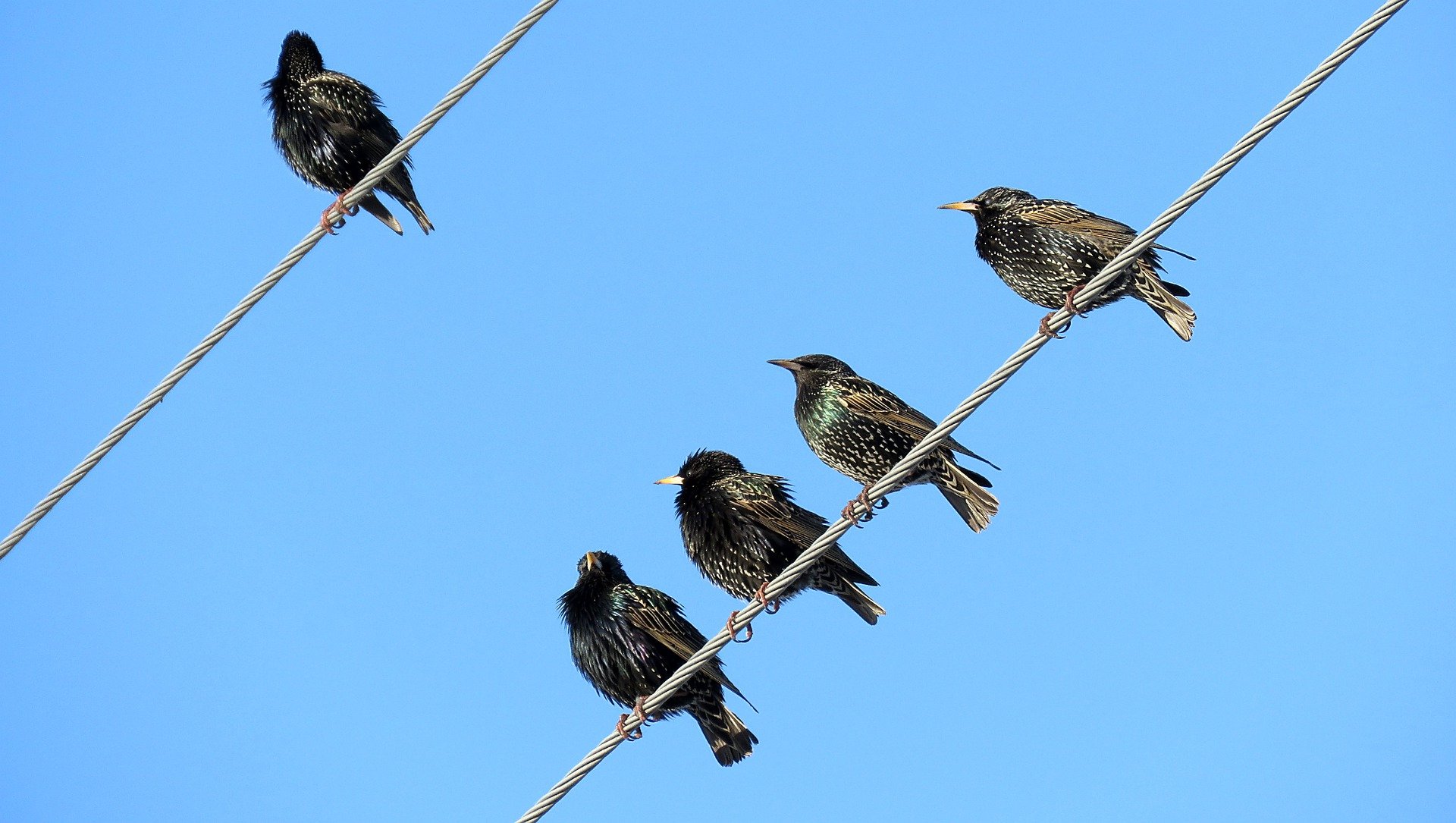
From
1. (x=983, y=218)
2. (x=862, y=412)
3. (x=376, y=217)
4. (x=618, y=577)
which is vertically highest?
(x=983, y=218)

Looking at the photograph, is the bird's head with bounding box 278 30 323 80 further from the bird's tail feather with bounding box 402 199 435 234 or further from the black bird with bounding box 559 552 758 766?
the black bird with bounding box 559 552 758 766

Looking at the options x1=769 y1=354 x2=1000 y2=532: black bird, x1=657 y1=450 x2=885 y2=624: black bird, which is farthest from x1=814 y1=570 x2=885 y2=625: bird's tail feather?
x1=769 y1=354 x2=1000 y2=532: black bird

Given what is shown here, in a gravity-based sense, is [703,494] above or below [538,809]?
above

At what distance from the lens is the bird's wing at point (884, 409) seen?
694 cm

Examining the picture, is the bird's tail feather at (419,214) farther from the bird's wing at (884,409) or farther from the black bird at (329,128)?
the bird's wing at (884,409)

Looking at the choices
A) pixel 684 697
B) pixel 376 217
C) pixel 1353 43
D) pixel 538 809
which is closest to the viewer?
pixel 1353 43

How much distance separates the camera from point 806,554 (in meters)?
4.98

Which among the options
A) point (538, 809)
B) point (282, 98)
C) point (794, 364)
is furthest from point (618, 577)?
point (282, 98)

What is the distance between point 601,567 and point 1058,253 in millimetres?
2478

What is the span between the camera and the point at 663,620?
6.74 meters

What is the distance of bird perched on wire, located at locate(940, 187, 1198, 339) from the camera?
657 centimetres

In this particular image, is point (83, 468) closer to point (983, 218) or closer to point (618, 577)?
point (618, 577)

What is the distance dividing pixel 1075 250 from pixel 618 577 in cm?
250

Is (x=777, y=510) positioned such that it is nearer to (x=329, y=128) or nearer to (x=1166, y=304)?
(x=1166, y=304)
